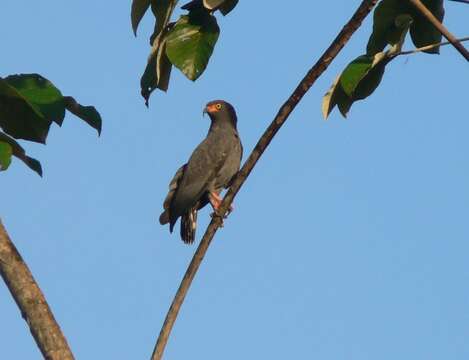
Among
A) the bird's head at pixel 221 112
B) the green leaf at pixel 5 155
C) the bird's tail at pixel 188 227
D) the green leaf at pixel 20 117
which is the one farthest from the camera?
the bird's head at pixel 221 112

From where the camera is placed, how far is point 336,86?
4121 millimetres

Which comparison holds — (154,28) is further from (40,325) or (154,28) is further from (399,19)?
(40,325)

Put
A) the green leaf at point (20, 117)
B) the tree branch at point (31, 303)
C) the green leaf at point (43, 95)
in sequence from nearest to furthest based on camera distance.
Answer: the tree branch at point (31, 303) → the green leaf at point (20, 117) → the green leaf at point (43, 95)

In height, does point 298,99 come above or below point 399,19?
below

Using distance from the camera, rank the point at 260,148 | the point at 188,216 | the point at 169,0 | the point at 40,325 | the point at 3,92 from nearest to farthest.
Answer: the point at 40,325 → the point at 3,92 → the point at 260,148 → the point at 169,0 → the point at 188,216

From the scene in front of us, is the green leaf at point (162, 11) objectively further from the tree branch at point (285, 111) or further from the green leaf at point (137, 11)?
the tree branch at point (285, 111)

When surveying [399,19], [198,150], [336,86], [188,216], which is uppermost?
[399,19]

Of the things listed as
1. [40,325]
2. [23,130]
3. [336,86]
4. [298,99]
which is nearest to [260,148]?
[298,99]

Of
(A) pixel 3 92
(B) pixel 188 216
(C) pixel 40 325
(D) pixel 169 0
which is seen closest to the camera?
(C) pixel 40 325

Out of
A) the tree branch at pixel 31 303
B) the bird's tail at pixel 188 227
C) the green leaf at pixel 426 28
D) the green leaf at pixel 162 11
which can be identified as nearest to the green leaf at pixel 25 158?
the tree branch at pixel 31 303

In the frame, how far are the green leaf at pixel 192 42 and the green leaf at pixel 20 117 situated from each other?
0.62m

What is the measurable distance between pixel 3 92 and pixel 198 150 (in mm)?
6171

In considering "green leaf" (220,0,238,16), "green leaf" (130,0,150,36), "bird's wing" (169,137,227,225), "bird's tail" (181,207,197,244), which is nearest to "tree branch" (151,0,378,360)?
"green leaf" (220,0,238,16)

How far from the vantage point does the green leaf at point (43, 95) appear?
361 centimetres
